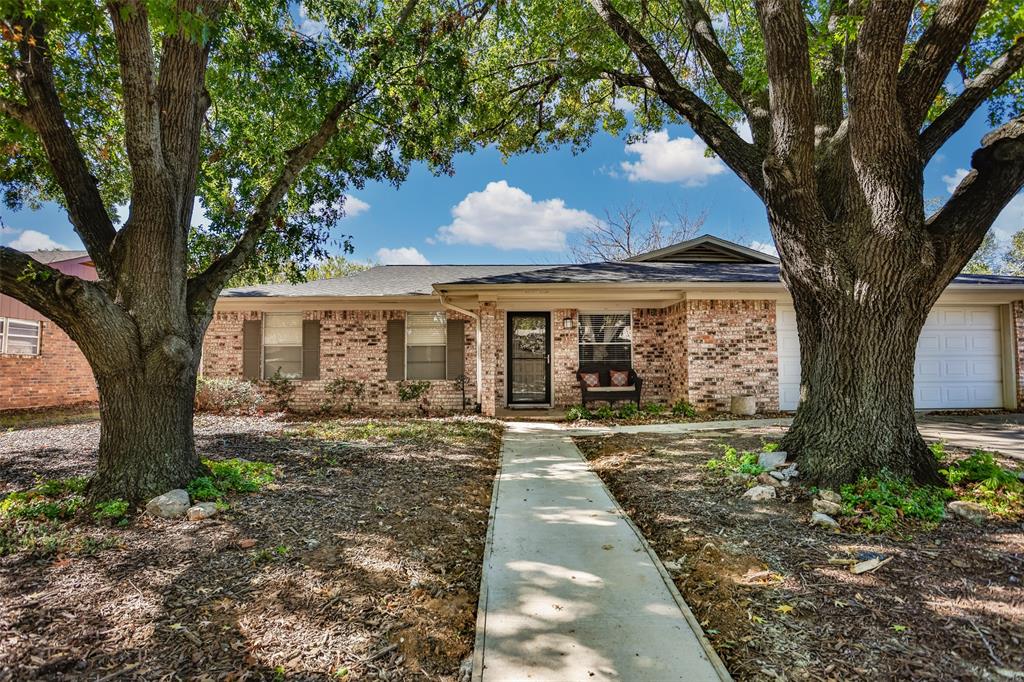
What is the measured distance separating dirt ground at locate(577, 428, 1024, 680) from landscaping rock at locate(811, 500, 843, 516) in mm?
101

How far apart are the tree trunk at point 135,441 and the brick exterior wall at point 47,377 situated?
11556 mm

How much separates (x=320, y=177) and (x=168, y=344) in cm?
325

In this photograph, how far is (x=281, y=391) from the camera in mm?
11383

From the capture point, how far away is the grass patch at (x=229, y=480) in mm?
4156

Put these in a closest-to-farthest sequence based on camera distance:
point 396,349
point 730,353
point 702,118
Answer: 1. point 702,118
2. point 730,353
3. point 396,349

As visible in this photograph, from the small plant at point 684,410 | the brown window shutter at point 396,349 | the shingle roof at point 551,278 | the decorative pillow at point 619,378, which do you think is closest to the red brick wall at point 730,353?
the small plant at point 684,410

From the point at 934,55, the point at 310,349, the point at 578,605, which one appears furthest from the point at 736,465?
the point at 310,349

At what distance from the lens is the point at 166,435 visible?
4.20 meters

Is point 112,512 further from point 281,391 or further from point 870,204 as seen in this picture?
point 281,391

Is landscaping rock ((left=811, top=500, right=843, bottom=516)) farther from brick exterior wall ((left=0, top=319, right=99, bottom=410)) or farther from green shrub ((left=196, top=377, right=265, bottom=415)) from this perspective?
brick exterior wall ((left=0, top=319, right=99, bottom=410))

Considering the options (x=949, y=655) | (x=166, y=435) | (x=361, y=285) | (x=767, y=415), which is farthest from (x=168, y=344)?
(x=767, y=415)

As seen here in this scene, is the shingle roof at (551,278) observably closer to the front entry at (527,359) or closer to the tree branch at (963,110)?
the front entry at (527,359)

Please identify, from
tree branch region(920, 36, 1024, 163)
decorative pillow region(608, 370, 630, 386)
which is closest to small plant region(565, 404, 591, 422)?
decorative pillow region(608, 370, 630, 386)

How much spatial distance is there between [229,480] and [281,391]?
24.1ft
